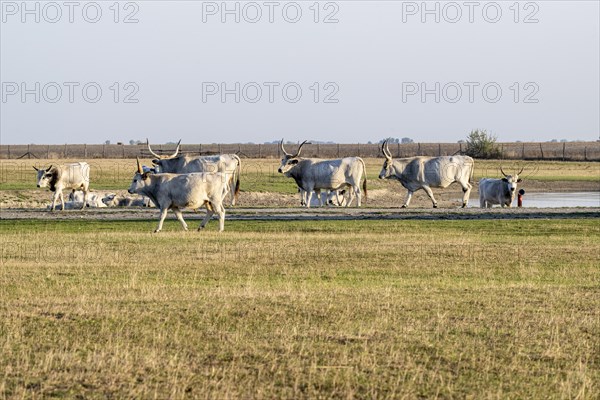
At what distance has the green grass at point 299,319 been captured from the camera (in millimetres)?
10367

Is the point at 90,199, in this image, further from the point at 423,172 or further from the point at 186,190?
the point at 186,190

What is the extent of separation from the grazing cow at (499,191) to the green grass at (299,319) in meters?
16.0

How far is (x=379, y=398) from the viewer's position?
9781mm

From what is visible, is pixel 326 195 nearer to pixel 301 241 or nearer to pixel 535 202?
pixel 535 202

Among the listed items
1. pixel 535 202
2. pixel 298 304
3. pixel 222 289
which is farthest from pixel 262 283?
pixel 535 202

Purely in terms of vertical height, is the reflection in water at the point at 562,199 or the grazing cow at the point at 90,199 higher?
the grazing cow at the point at 90,199

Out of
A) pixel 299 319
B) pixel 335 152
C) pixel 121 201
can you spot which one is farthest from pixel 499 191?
pixel 335 152

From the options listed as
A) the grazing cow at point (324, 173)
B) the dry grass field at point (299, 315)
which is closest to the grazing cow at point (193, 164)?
the grazing cow at point (324, 173)

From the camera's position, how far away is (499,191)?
135 feet

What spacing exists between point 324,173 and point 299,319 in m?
28.2

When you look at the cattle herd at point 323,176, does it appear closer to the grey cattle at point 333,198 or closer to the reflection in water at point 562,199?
the grey cattle at point 333,198

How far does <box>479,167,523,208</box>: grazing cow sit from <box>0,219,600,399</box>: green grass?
16.0 meters

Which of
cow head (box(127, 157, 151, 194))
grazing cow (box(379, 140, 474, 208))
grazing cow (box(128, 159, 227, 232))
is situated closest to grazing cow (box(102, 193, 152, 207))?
grazing cow (box(379, 140, 474, 208))

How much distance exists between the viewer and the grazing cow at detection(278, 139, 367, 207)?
41.7 metres
